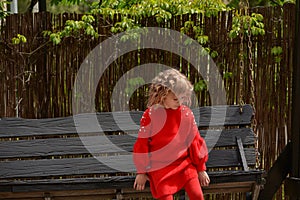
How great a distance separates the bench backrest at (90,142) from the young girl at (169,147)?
567mm

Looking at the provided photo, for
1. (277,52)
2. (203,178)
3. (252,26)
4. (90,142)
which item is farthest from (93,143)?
(277,52)

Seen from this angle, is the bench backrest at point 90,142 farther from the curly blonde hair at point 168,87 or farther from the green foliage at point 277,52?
the green foliage at point 277,52

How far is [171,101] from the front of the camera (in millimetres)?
3783

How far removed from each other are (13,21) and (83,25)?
0.72 m

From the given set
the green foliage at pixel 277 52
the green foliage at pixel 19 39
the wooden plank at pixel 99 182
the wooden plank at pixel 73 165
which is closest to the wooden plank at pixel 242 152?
the wooden plank at pixel 73 165

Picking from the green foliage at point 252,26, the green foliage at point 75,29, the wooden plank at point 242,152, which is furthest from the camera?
the green foliage at point 75,29

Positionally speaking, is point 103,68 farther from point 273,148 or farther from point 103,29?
point 273,148

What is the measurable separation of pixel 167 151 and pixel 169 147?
1.2 inches

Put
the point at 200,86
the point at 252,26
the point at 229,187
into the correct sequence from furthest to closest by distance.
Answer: the point at 200,86 → the point at 252,26 → the point at 229,187

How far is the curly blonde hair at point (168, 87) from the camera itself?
147 inches

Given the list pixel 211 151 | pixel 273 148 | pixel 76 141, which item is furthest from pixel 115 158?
pixel 273 148


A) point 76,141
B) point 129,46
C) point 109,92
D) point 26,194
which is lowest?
point 26,194

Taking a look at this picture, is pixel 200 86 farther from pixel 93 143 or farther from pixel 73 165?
pixel 73 165

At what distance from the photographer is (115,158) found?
175 inches
